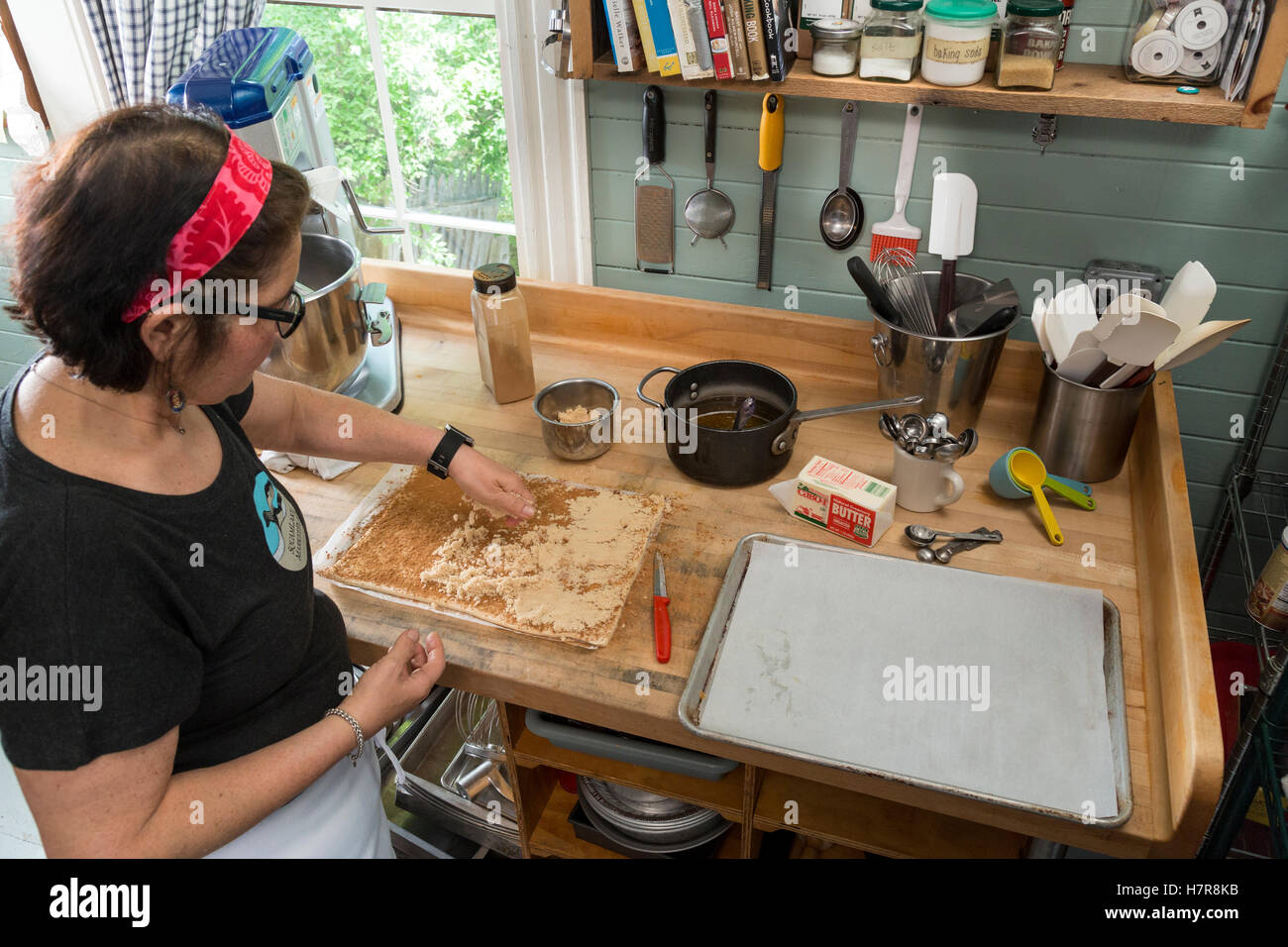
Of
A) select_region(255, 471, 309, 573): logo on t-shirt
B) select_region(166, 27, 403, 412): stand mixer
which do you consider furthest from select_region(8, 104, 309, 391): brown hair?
select_region(166, 27, 403, 412): stand mixer

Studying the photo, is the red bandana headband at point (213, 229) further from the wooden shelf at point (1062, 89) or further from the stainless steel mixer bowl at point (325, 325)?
the wooden shelf at point (1062, 89)

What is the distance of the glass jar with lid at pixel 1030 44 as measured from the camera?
1287mm

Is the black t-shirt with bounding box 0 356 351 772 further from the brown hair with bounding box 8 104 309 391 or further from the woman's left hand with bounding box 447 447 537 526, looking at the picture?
the woman's left hand with bounding box 447 447 537 526

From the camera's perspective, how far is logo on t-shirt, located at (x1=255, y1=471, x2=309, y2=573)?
1.04 meters

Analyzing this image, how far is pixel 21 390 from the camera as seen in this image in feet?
2.85

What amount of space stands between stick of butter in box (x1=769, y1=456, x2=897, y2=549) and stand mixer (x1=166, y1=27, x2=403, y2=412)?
2.46 feet

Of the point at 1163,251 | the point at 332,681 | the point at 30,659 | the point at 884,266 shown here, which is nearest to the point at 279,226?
the point at 30,659

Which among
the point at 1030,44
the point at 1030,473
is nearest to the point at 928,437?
the point at 1030,473

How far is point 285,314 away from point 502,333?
0.65 metres

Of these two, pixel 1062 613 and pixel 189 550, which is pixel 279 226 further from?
pixel 1062 613

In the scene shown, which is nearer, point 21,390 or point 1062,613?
point 21,390

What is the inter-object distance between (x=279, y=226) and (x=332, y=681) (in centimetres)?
57

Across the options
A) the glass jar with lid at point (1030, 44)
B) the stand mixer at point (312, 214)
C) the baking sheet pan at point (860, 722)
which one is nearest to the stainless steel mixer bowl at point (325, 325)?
the stand mixer at point (312, 214)

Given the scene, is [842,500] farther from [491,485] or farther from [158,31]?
[158,31]
